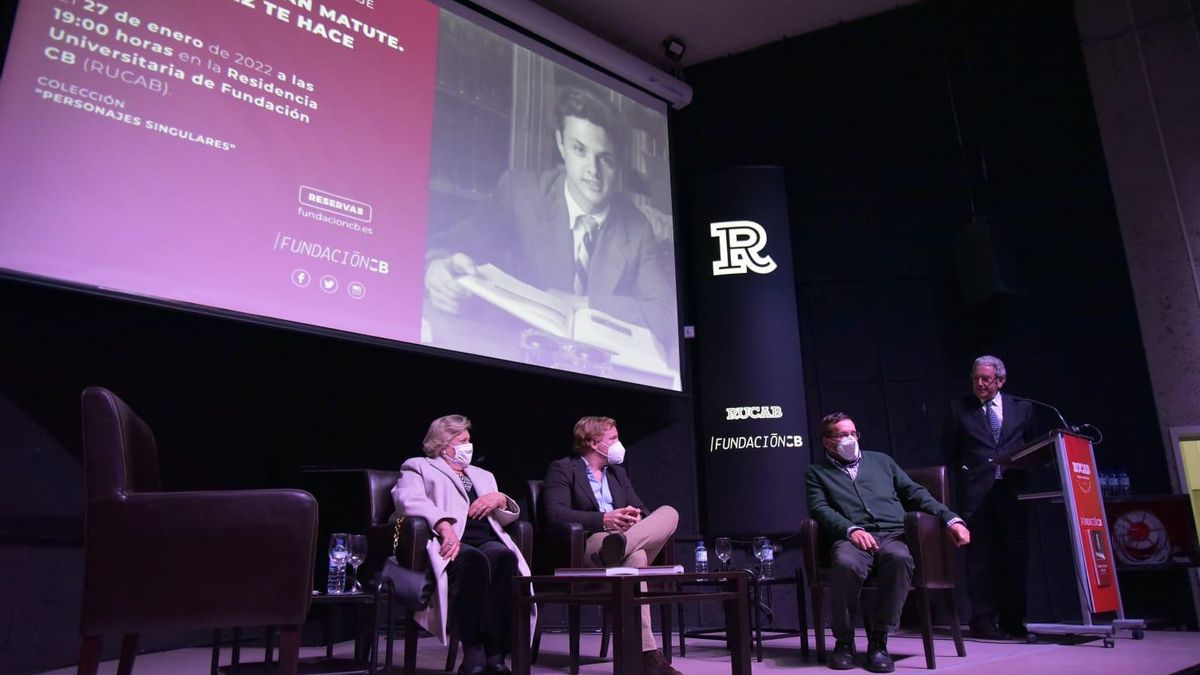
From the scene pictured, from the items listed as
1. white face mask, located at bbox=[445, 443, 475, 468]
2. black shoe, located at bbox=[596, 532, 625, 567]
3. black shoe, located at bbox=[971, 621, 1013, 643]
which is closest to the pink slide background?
white face mask, located at bbox=[445, 443, 475, 468]

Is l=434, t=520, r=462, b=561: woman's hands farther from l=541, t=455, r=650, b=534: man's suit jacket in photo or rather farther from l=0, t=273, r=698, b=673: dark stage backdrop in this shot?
l=0, t=273, r=698, b=673: dark stage backdrop

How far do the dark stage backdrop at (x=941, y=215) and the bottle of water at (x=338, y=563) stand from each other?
3.19m

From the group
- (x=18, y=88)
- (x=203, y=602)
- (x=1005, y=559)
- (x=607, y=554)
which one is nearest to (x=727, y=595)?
(x=607, y=554)

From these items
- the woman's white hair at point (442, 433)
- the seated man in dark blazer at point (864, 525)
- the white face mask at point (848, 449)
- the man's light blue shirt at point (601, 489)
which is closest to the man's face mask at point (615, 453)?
the man's light blue shirt at point (601, 489)

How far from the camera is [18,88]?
9.40ft

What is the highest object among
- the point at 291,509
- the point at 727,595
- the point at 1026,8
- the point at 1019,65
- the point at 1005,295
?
the point at 1026,8

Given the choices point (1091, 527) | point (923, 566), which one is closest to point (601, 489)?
point (923, 566)

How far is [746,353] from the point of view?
534cm

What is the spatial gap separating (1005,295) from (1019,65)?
6.57 feet

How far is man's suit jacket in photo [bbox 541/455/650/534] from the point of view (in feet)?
11.3

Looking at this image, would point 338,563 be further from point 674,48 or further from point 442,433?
point 674,48

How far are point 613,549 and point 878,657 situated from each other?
3.41 feet

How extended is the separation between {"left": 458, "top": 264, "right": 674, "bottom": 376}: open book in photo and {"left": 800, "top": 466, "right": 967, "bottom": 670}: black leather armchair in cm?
180

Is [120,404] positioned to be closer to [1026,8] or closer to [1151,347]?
[1151,347]
